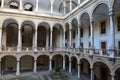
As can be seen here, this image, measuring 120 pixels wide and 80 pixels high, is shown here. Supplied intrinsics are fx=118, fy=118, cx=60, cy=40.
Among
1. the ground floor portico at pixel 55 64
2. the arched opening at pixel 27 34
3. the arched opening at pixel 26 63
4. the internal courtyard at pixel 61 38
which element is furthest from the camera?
the arched opening at pixel 27 34

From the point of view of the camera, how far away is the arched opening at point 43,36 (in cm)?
2612

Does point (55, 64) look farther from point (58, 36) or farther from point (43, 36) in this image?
point (43, 36)

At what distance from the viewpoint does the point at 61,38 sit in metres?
26.7

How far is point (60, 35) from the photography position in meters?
27.0

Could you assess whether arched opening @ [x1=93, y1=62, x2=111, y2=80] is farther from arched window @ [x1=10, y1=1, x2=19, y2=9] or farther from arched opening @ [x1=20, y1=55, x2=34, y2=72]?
arched window @ [x1=10, y1=1, x2=19, y2=9]

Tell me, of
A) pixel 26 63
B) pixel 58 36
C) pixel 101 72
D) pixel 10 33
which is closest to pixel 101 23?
pixel 101 72

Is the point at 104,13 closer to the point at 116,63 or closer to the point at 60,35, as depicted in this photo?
the point at 116,63

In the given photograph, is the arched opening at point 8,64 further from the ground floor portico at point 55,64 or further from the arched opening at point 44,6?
the arched opening at point 44,6

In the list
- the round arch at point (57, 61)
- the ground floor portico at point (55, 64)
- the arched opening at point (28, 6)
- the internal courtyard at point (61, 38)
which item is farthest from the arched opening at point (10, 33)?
the round arch at point (57, 61)

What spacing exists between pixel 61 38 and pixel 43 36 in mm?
4110

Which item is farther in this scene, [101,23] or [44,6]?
[44,6]

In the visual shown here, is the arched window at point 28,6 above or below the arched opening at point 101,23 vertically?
above

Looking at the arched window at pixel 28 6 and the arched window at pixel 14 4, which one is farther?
the arched window at pixel 28 6

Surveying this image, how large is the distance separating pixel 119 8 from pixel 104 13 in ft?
7.52
